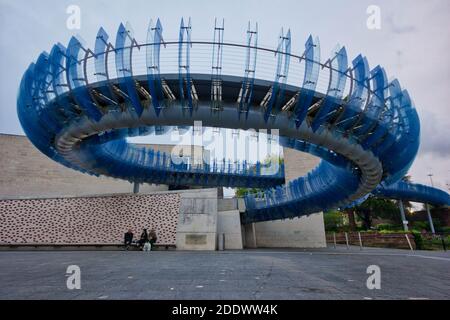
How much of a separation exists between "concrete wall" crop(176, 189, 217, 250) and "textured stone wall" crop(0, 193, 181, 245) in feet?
2.11

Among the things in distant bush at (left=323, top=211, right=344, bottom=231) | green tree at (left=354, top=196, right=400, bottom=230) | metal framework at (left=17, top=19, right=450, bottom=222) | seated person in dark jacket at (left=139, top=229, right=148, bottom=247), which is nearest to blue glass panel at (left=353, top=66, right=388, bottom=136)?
metal framework at (left=17, top=19, right=450, bottom=222)

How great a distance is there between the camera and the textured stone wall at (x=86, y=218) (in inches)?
832

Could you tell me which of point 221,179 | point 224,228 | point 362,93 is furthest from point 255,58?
point 221,179

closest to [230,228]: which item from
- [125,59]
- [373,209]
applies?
[125,59]

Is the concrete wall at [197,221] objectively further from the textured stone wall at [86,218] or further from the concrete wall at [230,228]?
the concrete wall at [230,228]

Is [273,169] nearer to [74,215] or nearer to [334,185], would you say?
[334,185]

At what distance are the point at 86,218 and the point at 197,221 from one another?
9501 mm

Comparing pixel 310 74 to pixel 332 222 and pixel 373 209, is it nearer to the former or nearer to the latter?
pixel 332 222

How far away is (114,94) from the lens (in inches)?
469

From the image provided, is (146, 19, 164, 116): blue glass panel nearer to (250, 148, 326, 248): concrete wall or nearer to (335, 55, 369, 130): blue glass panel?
(335, 55, 369, 130): blue glass panel

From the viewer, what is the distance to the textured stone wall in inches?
832

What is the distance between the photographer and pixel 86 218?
2211cm

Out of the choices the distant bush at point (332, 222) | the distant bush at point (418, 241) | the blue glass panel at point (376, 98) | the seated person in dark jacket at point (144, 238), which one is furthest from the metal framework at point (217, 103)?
the distant bush at point (332, 222)
